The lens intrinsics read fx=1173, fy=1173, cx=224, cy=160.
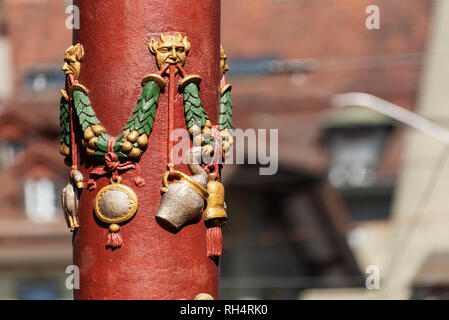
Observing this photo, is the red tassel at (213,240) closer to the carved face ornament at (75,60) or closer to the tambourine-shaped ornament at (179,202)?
the tambourine-shaped ornament at (179,202)

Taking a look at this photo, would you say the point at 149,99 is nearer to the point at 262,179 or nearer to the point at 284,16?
the point at 262,179

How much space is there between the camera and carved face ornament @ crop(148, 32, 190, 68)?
12.0 feet

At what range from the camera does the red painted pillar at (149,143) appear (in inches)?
142

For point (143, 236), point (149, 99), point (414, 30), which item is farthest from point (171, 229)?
point (414, 30)

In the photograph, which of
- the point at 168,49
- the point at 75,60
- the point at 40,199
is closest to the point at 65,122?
the point at 75,60

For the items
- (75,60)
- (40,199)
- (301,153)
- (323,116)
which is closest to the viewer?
(75,60)

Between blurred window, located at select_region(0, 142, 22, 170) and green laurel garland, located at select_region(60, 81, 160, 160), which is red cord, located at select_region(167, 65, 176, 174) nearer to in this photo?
green laurel garland, located at select_region(60, 81, 160, 160)

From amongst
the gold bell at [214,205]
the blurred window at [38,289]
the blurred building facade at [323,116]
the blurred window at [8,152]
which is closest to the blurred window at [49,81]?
the blurred window at [8,152]

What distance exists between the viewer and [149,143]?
3648 mm

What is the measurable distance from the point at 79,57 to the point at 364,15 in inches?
611

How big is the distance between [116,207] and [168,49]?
0.52m

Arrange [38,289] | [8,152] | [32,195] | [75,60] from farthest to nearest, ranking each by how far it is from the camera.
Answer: [8,152], [32,195], [38,289], [75,60]

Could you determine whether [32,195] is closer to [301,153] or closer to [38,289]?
[38,289]

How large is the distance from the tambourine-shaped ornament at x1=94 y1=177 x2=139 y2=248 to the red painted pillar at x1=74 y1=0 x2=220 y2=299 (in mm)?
22
